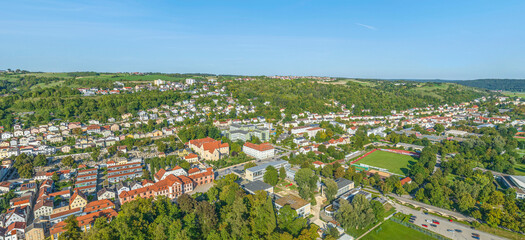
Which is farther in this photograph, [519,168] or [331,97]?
[331,97]

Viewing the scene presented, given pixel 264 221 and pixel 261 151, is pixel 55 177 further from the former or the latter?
pixel 264 221

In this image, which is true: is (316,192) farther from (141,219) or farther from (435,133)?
(435,133)

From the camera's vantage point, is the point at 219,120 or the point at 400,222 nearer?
the point at 400,222

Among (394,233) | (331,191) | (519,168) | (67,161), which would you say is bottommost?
(394,233)

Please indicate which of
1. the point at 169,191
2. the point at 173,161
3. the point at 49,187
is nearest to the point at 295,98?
the point at 173,161

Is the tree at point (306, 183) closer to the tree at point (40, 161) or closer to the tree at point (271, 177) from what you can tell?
the tree at point (271, 177)

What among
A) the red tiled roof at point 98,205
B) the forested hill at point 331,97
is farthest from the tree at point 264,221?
the forested hill at point 331,97

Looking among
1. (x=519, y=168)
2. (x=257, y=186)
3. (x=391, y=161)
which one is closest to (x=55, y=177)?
(x=257, y=186)
